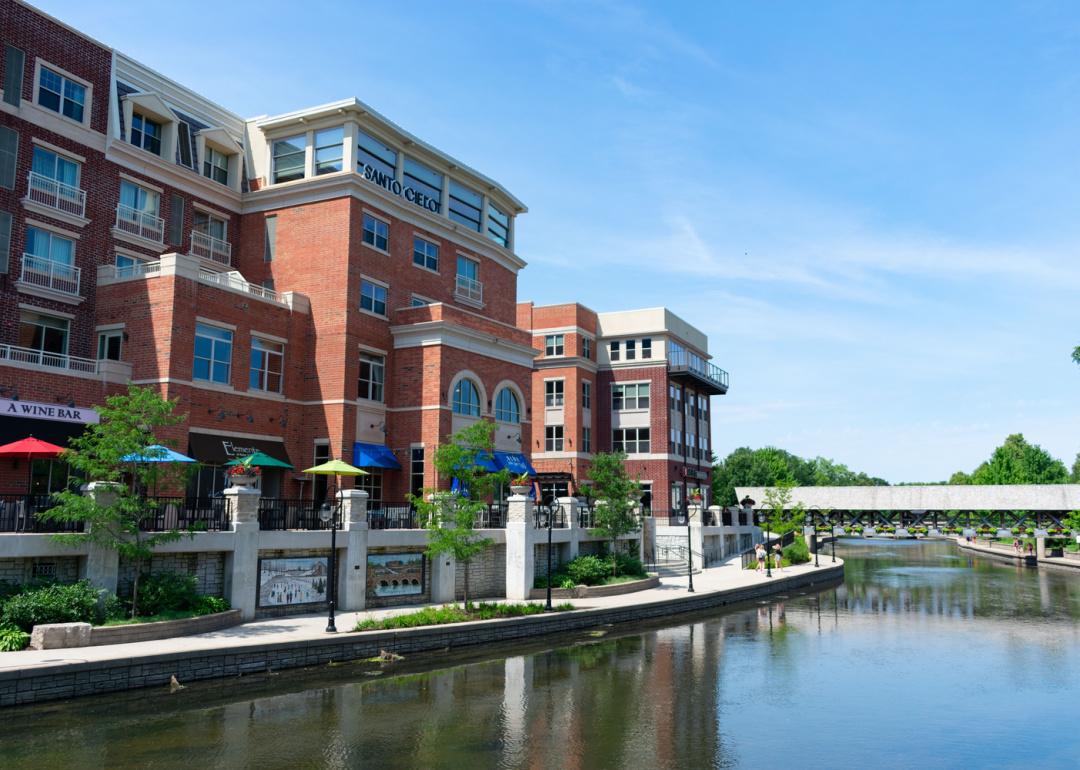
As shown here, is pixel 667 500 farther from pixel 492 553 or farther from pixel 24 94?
pixel 24 94

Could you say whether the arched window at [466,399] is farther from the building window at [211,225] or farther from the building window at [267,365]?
the building window at [211,225]

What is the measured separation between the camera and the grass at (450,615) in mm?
22750

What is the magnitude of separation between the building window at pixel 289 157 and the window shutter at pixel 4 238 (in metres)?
10.9

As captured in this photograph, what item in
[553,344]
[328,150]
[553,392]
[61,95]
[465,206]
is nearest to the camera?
[61,95]

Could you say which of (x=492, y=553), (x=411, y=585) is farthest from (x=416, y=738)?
(x=492, y=553)

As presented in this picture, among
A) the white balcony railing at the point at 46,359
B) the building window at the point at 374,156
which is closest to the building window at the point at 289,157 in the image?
the building window at the point at 374,156

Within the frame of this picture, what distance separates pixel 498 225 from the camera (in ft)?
149

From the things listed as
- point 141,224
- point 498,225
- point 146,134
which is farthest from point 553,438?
A: point 146,134

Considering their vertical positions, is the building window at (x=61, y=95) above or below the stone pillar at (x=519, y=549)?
above

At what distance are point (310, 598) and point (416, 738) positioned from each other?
37.3 feet

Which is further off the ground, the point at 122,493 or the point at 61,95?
the point at 61,95

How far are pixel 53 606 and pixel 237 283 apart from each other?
16486 mm

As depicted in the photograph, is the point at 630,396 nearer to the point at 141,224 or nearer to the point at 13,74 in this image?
the point at 141,224

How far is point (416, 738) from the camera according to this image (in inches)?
584
